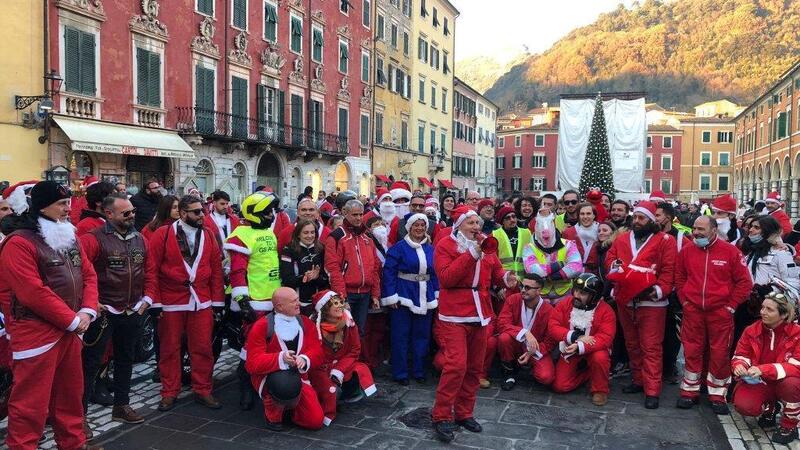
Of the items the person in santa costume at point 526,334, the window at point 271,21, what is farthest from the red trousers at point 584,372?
the window at point 271,21

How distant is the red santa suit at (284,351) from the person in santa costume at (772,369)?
3.63 metres

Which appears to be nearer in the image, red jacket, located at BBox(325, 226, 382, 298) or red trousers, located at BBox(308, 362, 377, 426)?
red trousers, located at BBox(308, 362, 377, 426)

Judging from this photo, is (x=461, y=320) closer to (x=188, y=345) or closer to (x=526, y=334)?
(x=526, y=334)

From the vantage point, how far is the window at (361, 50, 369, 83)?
106 ft

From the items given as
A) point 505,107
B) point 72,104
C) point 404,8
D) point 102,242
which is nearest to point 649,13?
point 505,107

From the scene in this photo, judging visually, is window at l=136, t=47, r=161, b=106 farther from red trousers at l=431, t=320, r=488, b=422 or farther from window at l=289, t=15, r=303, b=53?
red trousers at l=431, t=320, r=488, b=422

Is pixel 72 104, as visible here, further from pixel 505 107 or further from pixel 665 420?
pixel 505 107

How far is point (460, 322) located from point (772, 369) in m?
2.66

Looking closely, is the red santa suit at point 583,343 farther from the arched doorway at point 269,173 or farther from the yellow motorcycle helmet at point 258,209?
the arched doorway at point 269,173

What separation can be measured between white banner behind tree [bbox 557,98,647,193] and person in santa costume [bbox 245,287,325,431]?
3725cm

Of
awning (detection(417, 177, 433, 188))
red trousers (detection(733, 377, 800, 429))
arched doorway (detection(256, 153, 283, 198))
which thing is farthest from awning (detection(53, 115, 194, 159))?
awning (detection(417, 177, 433, 188))

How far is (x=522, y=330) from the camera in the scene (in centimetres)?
680

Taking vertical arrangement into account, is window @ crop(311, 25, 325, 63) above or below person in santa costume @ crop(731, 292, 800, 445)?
above

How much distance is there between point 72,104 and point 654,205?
14.7m
